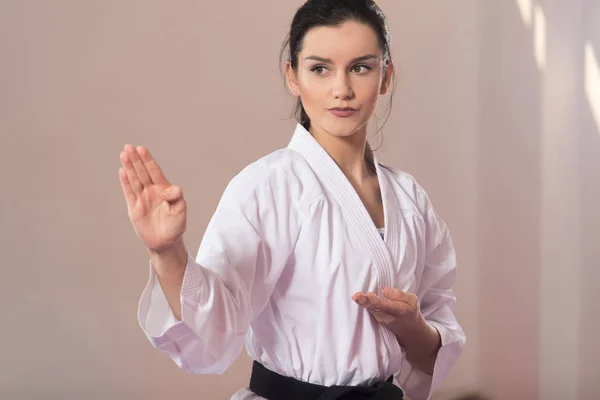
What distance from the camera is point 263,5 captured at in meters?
3.35

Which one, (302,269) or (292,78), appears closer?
(302,269)

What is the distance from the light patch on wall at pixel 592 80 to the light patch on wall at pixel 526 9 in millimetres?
296

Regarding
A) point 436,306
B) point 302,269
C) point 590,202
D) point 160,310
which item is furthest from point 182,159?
point 160,310

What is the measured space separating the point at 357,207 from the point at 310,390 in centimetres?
36

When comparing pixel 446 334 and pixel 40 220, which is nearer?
pixel 446 334

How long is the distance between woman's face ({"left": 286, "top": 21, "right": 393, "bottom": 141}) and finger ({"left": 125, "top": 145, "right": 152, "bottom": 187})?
468 mm

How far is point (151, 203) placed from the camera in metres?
1.27

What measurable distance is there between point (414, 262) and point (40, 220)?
5.93ft

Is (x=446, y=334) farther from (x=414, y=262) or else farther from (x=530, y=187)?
(x=530, y=187)

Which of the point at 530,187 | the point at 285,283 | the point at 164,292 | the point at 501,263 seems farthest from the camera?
the point at 501,263

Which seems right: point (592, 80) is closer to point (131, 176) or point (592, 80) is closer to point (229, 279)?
Result: point (229, 279)

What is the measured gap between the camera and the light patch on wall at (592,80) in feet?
9.87

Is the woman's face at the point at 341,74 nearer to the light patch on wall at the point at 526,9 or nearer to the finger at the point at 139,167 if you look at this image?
the finger at the point at 139,167

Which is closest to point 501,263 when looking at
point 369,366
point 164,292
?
point 369,366
